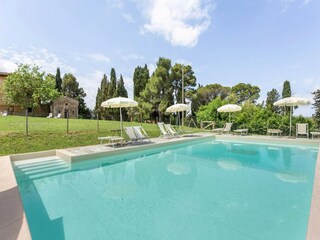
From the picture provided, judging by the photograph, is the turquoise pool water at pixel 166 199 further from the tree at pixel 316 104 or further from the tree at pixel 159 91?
the tree at pixel 159 91

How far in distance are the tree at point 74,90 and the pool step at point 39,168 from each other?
3238 cm

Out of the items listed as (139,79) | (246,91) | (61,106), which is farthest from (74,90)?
(246,91)

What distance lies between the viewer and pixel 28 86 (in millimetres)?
10367

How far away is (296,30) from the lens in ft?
40.5

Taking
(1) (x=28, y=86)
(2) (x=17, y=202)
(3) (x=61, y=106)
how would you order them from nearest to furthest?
(2) (x=17, y=202) < (1) (x=28, y=86) < (3) (x=61, y=106)

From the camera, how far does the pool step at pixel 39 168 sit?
5884 mm

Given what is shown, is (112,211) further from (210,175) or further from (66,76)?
(66,76)

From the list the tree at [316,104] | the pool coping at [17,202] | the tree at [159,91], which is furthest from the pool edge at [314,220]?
the tree at [159,91]

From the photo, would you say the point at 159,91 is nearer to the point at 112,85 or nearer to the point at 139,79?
the point at 139,79

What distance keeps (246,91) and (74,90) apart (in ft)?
112

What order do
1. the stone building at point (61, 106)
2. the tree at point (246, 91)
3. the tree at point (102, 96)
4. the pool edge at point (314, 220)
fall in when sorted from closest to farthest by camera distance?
the pool edge at point (314, 220) < the stone building at point (61, 106) < the tree at point (246, 91) < the tree at point (102, 96)

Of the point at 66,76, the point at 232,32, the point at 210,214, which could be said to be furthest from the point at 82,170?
the point at 66,76

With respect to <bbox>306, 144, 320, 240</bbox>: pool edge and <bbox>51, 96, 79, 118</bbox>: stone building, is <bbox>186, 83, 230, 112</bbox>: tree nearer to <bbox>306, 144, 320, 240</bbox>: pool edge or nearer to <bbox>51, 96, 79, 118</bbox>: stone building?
<bbox>51, 96, 79, 118</bbox>: stone building

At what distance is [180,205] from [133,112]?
94.0 feet
